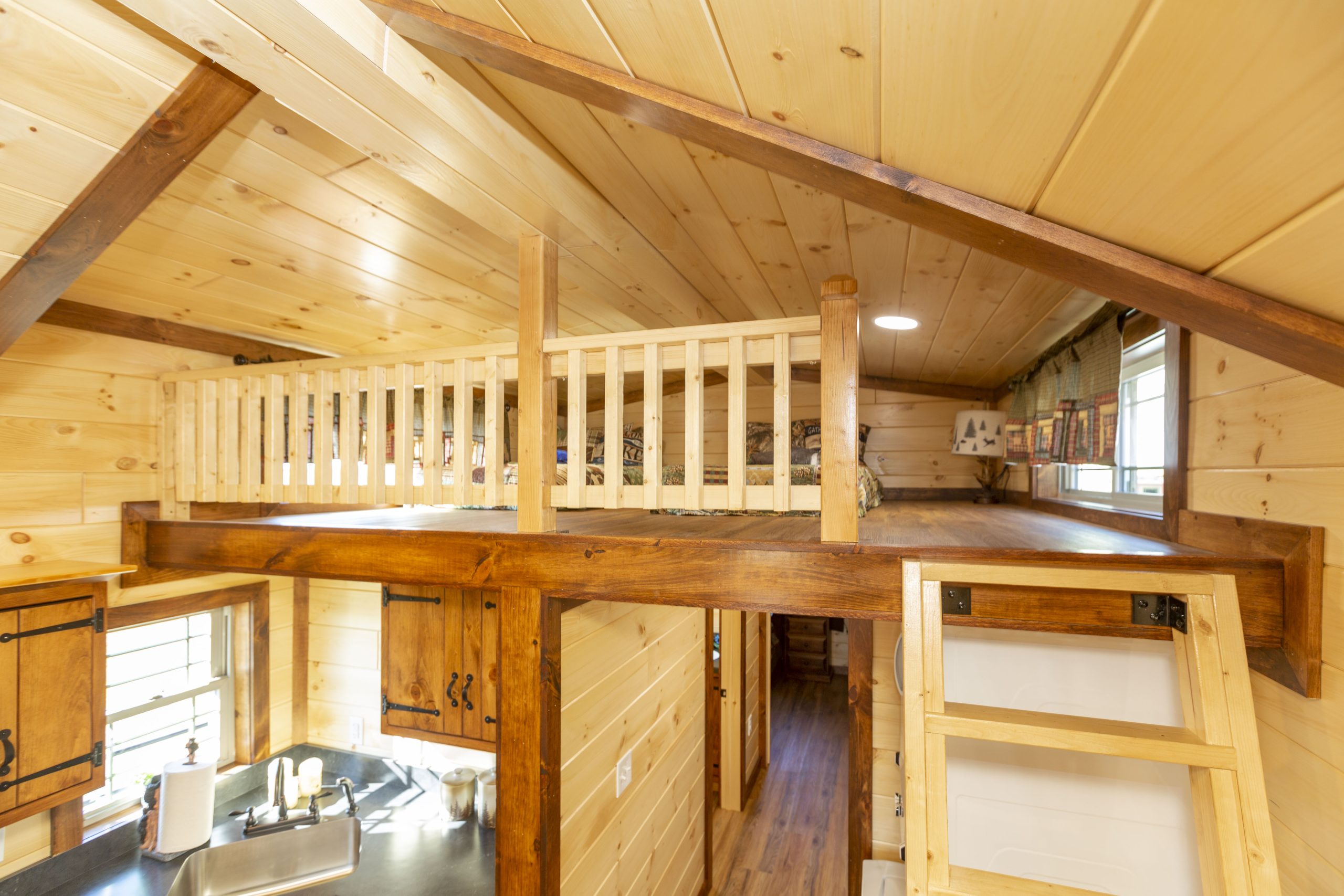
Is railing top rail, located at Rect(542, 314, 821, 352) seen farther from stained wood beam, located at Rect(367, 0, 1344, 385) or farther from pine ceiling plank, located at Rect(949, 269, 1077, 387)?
pine ceiling plank, located at Rect(949, 269, 1077, 387)

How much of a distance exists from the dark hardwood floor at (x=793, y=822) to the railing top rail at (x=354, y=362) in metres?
3.40

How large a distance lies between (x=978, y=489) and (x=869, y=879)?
2.61 m

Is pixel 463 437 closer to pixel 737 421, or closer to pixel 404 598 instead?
pixel 737 421

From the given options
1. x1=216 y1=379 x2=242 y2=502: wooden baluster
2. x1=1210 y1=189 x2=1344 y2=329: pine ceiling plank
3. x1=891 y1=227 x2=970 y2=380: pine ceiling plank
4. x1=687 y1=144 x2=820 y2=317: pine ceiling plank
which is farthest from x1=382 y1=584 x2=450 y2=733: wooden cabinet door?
x1=1210 y1=189 x2=1344 y2=329: pine ceiling plank

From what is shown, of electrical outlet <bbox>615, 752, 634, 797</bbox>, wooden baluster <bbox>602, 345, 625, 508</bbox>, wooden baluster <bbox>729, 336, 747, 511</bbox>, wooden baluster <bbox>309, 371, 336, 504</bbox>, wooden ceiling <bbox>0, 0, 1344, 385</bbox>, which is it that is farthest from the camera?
electrical outlet <bbox>615, 752, 634, 797</bbox>

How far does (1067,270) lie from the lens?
37.4 inches

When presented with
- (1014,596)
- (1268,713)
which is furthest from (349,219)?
(1268,713)

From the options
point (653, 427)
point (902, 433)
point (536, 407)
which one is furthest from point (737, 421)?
point (902, 433)

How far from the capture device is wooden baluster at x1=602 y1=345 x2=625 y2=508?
157 cm

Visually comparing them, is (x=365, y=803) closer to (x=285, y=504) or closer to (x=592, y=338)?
(x=285, y=504)

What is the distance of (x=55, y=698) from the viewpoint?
1871 mm

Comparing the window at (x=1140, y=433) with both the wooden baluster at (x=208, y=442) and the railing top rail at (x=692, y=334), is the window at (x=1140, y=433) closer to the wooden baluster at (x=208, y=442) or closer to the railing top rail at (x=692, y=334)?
the railing top rail at (x=692, y=334)

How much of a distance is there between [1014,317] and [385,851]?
11.0 feet

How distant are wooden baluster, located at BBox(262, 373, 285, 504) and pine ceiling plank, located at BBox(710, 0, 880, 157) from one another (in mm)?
1913
